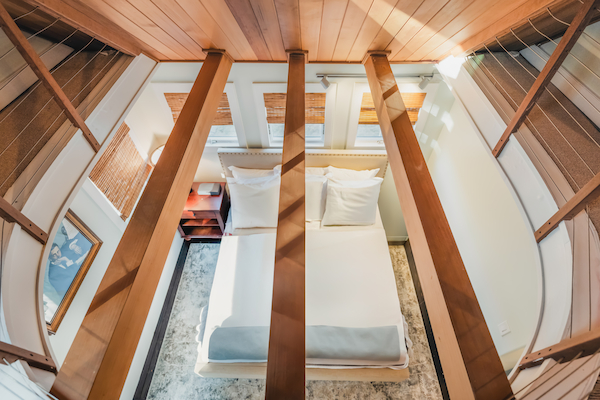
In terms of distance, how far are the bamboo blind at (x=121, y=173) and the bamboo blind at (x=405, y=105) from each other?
2.33 meters

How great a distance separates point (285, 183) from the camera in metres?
1.41

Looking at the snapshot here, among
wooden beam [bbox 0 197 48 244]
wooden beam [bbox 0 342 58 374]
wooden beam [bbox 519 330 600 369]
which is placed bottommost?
wooden beam [bbox 0 342 58 374]

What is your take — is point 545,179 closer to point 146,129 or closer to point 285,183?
point 285,183

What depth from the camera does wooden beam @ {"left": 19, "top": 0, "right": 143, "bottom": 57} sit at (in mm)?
1214

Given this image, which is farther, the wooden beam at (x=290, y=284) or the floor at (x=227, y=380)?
the floor at (x=227, y=380)

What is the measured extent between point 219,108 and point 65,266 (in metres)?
1.88

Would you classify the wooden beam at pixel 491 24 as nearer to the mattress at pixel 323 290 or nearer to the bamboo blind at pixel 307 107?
the bamboo blind at pixel 307 107

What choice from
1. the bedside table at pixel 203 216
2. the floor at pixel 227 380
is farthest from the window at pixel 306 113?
the floor at pixel 227 380

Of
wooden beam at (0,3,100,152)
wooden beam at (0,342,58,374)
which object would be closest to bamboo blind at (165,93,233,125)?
wooden beam at (0,3,100,152)

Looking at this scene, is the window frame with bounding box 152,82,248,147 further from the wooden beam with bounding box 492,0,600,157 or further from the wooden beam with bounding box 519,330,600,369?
the wooden beam with bounding box 519,330,600,369

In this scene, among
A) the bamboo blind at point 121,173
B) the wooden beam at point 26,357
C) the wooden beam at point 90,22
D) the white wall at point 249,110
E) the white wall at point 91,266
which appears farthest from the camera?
the white wall at point 249,110

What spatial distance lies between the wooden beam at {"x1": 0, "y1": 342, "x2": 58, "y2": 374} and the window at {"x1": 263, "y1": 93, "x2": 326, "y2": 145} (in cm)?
240

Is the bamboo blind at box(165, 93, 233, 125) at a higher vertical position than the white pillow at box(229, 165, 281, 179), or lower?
higher

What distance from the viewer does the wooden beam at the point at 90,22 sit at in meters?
1.21
